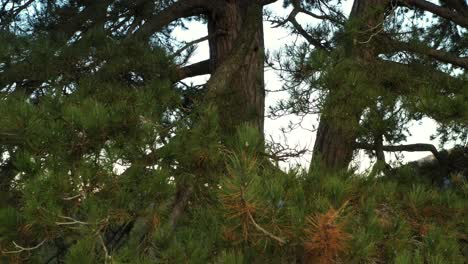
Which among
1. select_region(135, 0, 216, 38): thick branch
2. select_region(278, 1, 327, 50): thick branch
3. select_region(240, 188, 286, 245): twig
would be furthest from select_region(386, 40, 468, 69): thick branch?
select_region(240, 188, 286, 245): twig

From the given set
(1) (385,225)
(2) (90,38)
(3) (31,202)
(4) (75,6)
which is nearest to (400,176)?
(1) (385,225)

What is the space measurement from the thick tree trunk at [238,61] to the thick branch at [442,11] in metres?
1.07

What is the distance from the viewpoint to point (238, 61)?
169 inches

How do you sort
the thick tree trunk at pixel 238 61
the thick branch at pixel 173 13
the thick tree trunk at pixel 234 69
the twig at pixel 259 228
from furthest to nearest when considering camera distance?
the thick branch at pixel 173 13 → the thick tree trunk at pixel 238 61 → the thick tree trunk at pixel 234 69 → the twig at pixel 259 228

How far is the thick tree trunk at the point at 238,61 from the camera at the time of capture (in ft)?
12.2

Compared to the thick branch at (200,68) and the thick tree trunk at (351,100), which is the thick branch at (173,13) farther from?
the thick tree trunk at (351,100)

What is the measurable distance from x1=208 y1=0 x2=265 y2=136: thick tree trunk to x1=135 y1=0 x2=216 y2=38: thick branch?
13 centimetres

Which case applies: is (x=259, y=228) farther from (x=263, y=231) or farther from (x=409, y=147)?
(x=409, y=147)

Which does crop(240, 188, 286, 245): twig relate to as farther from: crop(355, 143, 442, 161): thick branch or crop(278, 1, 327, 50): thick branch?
crop(278, 1, 327, 50): thick branch

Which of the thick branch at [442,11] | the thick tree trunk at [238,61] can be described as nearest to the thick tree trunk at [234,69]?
the thick tree trunk at [238,61]

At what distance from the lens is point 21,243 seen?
6.93 ft

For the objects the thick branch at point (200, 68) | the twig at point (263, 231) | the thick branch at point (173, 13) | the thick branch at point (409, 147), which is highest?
the thick branch at point (173, 13)

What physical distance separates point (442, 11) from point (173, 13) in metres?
1.89

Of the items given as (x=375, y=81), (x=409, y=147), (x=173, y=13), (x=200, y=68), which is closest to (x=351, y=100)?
(x=375, y=81)
